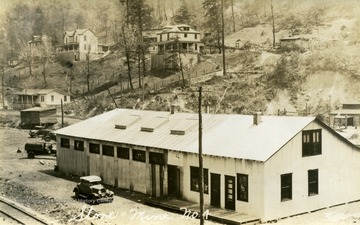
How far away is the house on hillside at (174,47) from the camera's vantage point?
71500 millimetres

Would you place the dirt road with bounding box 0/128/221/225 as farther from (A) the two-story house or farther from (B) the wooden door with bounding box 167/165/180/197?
(A) the two-story house

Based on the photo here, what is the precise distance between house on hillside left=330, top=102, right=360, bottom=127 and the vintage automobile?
32106mm

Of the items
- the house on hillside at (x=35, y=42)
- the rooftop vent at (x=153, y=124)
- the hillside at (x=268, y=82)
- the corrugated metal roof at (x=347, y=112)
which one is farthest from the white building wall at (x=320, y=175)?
the house on hillside at (x=35, y=42)

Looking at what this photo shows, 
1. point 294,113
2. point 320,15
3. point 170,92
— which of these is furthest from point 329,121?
point 320,15

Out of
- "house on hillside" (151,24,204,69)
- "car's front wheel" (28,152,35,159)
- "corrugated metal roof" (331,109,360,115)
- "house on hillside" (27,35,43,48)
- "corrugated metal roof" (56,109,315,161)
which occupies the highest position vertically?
"house on hillside" (27,35,43,48)

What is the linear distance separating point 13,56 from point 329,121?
227 feet

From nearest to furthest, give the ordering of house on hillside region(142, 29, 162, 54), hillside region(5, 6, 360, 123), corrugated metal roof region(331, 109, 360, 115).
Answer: corrugated metal roof region(331, 109, 360, 115) → hillside region(5, 6, 360, 123) → house on hillside region(142, 29, 162, 54)

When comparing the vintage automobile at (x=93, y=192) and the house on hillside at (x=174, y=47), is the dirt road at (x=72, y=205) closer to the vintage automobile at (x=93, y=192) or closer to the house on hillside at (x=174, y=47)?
the vintage automobile at (x=93, y=192)

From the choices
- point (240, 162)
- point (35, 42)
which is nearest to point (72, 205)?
point (240, 162)

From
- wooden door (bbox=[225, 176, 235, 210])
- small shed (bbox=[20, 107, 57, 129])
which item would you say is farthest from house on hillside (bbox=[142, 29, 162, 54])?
wooden door (bbox=[225, 176, 235, 210])

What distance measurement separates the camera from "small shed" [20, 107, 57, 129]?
2498 inches

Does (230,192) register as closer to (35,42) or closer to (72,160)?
(72,160)

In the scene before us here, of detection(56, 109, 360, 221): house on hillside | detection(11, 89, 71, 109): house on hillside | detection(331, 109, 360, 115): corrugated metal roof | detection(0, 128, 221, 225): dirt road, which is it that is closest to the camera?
detection(56, 109, 360, 221): house on hillside

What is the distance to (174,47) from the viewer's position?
236ft
